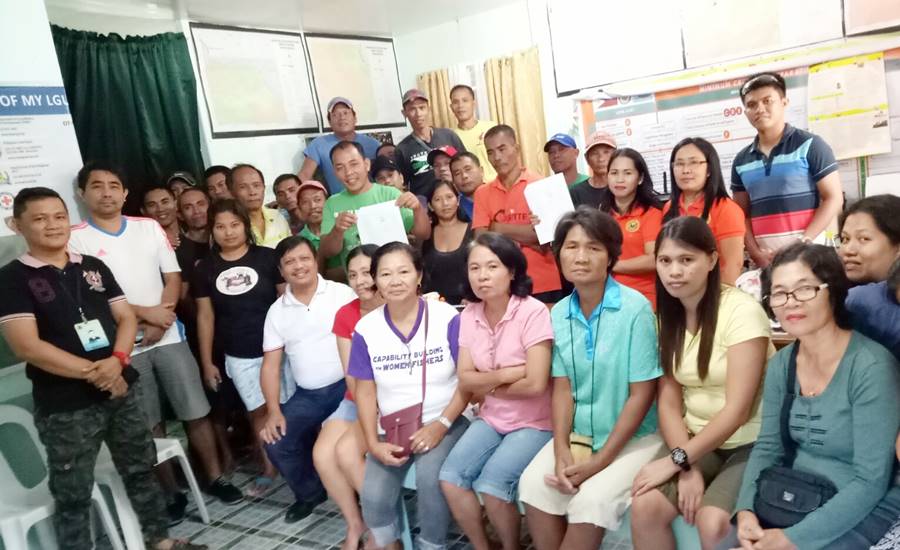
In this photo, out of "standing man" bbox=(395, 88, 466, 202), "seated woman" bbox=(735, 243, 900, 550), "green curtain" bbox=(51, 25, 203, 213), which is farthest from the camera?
"standing man" bbox=(395, 88, 466, 202)

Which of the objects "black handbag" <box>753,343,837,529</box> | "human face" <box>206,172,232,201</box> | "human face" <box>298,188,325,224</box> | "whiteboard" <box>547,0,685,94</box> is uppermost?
"whiteboard" <box>547,0,685,94</box>

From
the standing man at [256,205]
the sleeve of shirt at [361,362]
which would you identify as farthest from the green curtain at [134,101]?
the sleeve of shirt at [361,362]

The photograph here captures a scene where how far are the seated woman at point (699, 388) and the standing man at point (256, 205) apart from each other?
7.81 feet

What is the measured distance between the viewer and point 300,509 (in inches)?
112

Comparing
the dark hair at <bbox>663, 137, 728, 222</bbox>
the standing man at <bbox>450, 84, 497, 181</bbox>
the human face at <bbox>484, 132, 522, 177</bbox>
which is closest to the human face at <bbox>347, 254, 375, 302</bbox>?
the human face at <bbox>484, 132, 522, 177</bbox>

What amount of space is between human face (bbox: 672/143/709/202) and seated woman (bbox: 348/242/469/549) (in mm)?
1155

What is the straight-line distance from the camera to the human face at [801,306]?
1458 millimetres

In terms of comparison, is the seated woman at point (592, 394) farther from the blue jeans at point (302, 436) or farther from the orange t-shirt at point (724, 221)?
the blue jeans at point (302, 436)

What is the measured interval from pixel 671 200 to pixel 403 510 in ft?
5.71

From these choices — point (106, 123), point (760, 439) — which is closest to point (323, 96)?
point (106, 123)

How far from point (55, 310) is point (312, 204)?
1470mm

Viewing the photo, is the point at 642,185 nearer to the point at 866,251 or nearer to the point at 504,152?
the point at 504,152

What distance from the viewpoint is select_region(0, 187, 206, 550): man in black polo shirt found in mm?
2254

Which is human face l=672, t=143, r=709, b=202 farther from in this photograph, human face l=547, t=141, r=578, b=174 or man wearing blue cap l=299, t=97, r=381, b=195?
man wearing blue cap l=299, t=97, r=381, b=195
